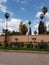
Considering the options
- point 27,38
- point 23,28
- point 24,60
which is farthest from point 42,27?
point 24,60

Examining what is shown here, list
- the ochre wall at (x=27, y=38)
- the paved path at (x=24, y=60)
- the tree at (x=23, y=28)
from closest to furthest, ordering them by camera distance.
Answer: the paved path at (x=24, y=60), the ochre wall at (x=27, y=38), the tree at (x=23, y=28)

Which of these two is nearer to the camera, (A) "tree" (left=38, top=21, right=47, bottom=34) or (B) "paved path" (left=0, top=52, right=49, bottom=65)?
(B) "paved path" (left=0, top=52, right=49, bottom=65)

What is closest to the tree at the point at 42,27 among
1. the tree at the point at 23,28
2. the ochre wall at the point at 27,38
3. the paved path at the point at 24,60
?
the tree at the point at 23,28

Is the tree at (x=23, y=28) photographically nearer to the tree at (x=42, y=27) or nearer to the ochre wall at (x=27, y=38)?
the tree at (x=42, y=27)

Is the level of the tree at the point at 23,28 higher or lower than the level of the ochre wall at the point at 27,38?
higher

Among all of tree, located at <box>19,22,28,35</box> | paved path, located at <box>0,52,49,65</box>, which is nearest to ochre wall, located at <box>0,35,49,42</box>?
tree, located at <box>19,22,28,35</box>

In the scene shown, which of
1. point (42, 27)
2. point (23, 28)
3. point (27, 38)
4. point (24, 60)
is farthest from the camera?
point (42, 27)

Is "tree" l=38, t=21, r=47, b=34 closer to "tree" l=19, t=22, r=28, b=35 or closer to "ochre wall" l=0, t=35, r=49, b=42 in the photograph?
"tree" l=19, t=22, r=28, b=35

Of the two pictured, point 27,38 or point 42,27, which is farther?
point 42,27

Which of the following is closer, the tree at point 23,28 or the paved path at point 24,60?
the paved path at point 24,60

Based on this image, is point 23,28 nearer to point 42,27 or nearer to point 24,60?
point 42,27

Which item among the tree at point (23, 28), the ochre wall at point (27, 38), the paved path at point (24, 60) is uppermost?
the tree at point (23, 28)

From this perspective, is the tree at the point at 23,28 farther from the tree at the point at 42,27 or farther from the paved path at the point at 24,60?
the paved path at the point at 24,60

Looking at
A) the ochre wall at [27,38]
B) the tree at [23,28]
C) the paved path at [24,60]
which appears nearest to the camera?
the paved path at [24,60]
